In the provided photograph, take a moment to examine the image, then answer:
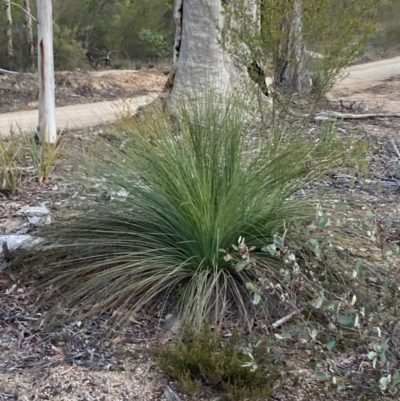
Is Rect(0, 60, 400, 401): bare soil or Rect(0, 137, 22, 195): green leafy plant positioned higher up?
Rect(0, 137, 22, 195): green leafy plant

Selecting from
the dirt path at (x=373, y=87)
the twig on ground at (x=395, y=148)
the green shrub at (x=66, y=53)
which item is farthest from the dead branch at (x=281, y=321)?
the green shrub at (x=66, y=53)

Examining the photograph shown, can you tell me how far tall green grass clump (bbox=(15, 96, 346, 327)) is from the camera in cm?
333

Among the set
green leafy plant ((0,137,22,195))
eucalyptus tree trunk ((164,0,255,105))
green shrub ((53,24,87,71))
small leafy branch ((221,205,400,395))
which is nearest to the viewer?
small leafy branch ((221,205,400,395))

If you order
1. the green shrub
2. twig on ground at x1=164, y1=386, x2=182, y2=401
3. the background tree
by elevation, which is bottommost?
twig on ground at x1=164, y1=386, x2=182, y2=401

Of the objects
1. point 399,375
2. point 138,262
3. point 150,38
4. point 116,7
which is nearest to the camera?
point 399,375

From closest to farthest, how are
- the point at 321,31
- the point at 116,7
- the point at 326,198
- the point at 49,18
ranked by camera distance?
1. the point at 326,198
2. the point at 321,31
3. the point at 49,18
4. the point at 116,7

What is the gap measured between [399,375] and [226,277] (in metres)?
1.18

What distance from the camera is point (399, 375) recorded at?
2.34m

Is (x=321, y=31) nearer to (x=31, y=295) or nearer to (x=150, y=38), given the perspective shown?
(x=31, y=295)

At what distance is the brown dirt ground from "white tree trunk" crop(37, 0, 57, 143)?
4691 mm

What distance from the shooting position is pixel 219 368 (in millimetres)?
2643

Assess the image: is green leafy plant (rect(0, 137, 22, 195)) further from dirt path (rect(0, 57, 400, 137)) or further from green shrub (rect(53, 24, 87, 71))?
Answer: green shrub (rect(53, 24, 87, 71))

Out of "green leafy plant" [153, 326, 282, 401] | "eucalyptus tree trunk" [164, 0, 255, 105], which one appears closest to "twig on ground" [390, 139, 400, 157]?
"eucalyptus tree trunk" [164, 0, 255, 105]

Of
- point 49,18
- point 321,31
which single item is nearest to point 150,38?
point 49,18
